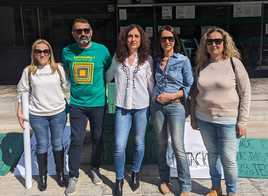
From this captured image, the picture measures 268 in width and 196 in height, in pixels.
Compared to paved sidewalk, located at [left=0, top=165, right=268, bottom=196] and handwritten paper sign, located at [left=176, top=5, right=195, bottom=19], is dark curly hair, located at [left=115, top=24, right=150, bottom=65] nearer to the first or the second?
paved sidewalk, located at [left=0, top=165, right=268, bottom=196]

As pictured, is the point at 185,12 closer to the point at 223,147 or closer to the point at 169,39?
the point at 169,39

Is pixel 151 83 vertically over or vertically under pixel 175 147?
over

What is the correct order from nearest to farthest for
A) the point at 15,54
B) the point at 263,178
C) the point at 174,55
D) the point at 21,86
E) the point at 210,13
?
the point at 174,55 → the point at 21,86 → the point at 263,178 → the point at 210,13 → the point at 15,54

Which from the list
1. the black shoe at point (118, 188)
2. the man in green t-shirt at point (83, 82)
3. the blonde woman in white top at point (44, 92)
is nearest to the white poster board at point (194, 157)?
the black shoe at point (118, 188)

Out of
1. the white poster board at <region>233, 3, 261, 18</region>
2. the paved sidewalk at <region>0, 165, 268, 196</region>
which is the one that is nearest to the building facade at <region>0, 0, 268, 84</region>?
the white poster board at <region>233, 3, 261, 18</region>

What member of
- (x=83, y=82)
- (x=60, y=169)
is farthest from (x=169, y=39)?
(x=60, y=169)

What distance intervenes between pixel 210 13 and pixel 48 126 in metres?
7.10

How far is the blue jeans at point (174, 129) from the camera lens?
12.3 ft

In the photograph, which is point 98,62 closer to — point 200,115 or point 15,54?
point 200,115

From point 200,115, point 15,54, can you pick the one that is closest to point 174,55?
point 200,115

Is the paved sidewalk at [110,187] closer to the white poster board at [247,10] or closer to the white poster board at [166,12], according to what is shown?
the white poster board at [166,12]

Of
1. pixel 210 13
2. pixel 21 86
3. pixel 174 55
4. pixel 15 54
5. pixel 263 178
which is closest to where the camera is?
pixel 174 55

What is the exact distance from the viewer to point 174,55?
371 centimetres

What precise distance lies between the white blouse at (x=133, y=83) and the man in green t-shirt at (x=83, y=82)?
196mm
